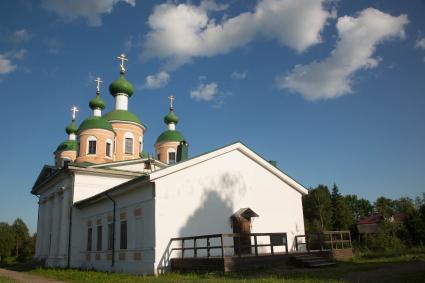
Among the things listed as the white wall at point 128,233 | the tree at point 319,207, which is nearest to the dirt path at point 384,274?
the white wall at point 128,233

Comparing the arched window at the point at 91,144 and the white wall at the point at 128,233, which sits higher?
the arched window at the point at 91,144

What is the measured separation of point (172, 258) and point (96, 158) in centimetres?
1489

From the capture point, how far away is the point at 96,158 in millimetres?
30203

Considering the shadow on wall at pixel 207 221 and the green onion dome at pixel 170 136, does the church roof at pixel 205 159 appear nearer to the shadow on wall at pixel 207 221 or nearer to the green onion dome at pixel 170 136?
the shadow on wall at pixel 207 221

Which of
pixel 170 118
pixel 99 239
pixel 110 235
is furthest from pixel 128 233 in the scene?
pixel 170 118

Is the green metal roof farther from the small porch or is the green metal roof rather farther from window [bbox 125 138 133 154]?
the small porch

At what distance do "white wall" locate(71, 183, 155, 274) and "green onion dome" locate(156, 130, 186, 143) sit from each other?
1340cm

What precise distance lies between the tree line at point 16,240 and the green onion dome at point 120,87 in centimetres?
3988

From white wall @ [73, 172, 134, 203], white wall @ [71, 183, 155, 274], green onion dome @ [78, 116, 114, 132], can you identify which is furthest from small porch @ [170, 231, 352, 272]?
green onion dome @ [78, 116, 114, 132]

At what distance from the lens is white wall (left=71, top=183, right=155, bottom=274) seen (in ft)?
59.4

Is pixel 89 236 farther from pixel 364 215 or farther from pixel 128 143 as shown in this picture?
pixel 364 215

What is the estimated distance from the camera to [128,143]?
1315 inches

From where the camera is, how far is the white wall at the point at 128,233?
18.1 metres

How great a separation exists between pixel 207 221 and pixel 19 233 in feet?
207
